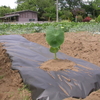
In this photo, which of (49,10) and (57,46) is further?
(49,10)

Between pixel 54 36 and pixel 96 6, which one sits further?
pixel 96 6

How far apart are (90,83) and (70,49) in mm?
2277

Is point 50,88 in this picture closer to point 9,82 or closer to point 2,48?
point 9,82

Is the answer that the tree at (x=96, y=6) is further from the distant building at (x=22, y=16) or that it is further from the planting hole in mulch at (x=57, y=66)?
the planting hole in mulch at (x=57, y=66)

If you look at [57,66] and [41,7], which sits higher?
[41,7]

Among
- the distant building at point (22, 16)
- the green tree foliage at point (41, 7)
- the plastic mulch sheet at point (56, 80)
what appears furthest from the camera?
the green tree foliage at point (41, 7)

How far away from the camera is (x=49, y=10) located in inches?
1179

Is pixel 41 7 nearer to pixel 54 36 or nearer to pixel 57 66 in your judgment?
pixel 54 36

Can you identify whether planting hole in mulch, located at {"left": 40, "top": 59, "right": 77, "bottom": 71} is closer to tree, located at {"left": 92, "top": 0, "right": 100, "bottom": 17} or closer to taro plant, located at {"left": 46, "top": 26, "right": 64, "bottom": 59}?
taro plant, located at {"left": 46, "top": 26, "right": 64, "bottom": 59}

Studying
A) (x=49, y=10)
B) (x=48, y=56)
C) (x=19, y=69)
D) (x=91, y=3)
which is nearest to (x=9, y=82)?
A: (x=19, y=69)

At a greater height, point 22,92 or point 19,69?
point 19,69

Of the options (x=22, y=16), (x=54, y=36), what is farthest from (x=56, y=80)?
(x=22, y=16)

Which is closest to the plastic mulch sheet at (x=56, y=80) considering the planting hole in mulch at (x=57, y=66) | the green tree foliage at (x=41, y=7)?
the planting hole in mulch at (x=57, y=66)

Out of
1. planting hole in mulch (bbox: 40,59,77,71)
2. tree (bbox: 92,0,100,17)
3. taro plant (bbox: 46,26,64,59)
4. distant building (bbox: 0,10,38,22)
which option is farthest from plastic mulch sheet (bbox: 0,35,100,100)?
tree (bbox: 92,0,100,17)
